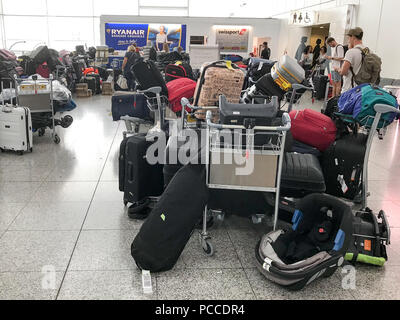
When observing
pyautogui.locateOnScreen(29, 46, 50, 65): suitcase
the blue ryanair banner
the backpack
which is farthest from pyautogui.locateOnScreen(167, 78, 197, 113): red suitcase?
the blue ryanair banner

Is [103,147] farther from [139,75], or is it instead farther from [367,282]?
[367,282]

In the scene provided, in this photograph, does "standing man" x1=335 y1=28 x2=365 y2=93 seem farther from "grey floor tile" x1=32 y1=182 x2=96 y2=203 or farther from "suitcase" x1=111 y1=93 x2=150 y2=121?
"grey floor tile" x1=32 y1=182 x2=96 y2=203

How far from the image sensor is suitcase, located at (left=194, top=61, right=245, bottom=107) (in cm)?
333

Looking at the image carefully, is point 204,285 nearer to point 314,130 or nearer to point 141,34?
point 314,130

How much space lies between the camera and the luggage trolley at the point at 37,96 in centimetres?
560

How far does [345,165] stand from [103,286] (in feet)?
7.71

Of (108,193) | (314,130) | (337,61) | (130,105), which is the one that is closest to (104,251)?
(108,193)

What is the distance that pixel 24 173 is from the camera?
4461 millimetres

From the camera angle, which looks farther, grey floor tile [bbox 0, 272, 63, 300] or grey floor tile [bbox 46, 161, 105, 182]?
grey floor tile [bbox 46, 161, 105, 182]

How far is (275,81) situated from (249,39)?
1691 cm

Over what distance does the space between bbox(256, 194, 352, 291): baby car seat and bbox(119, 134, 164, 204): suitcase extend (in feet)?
3.93

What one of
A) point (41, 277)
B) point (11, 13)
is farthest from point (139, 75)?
point (11, 13)
